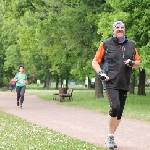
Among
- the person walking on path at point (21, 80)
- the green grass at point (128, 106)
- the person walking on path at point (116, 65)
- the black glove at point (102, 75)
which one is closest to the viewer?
the black glove at point (102, 75)

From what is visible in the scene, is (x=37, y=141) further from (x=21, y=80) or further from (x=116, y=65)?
(x=21, y=80)

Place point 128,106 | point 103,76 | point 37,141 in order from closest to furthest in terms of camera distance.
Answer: point 103,76 < point 37,141 < point 128,106

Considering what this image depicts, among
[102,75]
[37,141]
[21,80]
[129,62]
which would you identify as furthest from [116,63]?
[21,80]

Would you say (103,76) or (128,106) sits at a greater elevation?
(103,76)

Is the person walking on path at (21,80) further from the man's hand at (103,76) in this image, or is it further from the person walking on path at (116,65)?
the man's hand at (103,76)

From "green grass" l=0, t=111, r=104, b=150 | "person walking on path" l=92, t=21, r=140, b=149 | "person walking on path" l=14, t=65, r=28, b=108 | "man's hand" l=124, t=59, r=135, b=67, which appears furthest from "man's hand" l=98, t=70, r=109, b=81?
"person walking on path" l=14, t=65, r=28, b=108

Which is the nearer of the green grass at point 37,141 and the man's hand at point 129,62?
the man's hand at point 129,62

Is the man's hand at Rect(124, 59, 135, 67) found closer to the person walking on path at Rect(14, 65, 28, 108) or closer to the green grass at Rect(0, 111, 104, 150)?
the green grass at Rect(0, 111, 104, 150)

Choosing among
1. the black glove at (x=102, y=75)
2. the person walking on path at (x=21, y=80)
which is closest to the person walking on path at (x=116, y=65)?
the black glove at (x=102, y=75)

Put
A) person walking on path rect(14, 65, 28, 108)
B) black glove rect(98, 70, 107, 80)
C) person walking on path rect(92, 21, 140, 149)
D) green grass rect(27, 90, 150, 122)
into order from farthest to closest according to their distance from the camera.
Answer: person walking on path rect(14, 65, 28, 108) < green grass rect(27, 90, 150, 122) < person walking on path rect(92, 21, 140, 149) < black glove rect(98, 70, 107, 80)

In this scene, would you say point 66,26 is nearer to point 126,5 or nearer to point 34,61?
point 126,5

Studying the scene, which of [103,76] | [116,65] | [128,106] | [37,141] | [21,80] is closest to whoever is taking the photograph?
[103,76]

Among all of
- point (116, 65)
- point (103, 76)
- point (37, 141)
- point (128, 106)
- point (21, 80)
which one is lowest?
point (128, 106)

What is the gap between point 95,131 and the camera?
11172 mm
